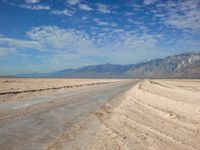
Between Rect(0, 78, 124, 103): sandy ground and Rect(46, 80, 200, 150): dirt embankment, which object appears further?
Rect(0, 78, 124, 103): sandy ground

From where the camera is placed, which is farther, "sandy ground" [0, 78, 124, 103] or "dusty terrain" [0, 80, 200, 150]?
"sandy ground" [0, 78, 124, 103]

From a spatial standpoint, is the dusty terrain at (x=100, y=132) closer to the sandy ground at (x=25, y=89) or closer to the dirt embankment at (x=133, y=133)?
the dirt embankment at (x=133, y=133)

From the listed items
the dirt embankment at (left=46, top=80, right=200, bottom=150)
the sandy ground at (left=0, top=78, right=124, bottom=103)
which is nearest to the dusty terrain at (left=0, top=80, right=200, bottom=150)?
the dirt embankment at (left=46, top=80, right=200, bottom=150)

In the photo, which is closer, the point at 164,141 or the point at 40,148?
the point at 40,148

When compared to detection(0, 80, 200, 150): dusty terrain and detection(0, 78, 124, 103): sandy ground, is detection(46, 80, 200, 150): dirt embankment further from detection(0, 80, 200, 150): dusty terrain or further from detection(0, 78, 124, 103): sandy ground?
Answer: detection(0, 78, 124, 103): sandy ground

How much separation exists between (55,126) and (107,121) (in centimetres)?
267

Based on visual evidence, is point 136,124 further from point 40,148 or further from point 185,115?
point 40,148

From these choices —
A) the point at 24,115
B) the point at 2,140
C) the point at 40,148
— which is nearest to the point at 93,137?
the point at 40,148

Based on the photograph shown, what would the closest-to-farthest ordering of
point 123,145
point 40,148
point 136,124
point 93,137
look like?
point 40,148, point 123,145, point 93,137, point 136,124

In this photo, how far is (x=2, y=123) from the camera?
40.8 feet

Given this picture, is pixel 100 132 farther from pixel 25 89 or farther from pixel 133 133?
pixel 25 89

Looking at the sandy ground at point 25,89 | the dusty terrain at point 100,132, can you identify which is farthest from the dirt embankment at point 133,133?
the sandy ground at point 25,89

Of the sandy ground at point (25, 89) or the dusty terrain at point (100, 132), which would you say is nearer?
the dusty terrain at point (100, 132)

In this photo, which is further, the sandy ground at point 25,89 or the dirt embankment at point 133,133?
the sandy ground at point 25,89
